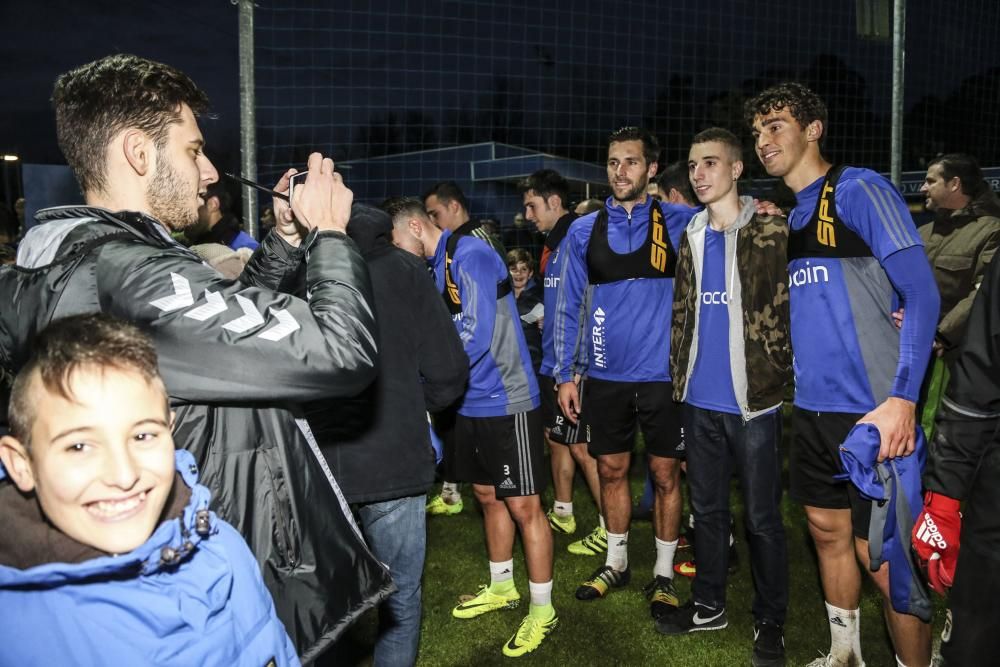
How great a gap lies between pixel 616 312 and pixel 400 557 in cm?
186

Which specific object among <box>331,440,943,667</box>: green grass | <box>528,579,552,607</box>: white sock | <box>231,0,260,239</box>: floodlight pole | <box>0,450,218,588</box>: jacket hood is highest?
<box>231,0,260,239</box>: floodlight pole

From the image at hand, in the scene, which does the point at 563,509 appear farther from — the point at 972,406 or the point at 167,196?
the point at 167,196

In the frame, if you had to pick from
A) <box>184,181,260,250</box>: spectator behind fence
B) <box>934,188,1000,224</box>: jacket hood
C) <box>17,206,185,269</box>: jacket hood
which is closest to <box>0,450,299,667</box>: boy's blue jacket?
<box>17,206,185,269</box>: jacket hood

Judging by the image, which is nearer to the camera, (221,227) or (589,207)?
(221,227)

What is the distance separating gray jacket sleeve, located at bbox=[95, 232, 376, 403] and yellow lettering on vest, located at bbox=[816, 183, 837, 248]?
2107 millimetres

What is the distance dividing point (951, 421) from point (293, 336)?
1.76 m

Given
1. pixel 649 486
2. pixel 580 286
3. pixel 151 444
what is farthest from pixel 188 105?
pixel 649 486

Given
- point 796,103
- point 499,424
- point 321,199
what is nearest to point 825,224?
point 796,103

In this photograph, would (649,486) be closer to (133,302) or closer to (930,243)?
(930,243)

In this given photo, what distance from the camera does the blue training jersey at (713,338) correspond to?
10.2 feet

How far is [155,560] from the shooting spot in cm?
111

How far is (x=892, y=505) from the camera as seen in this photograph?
2.42 m

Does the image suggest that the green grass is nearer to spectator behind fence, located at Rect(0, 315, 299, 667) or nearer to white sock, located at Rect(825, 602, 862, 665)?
white sock, located at Rect(825, 602, 862, 665)

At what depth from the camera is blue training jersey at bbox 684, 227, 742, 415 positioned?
10.2 ft
